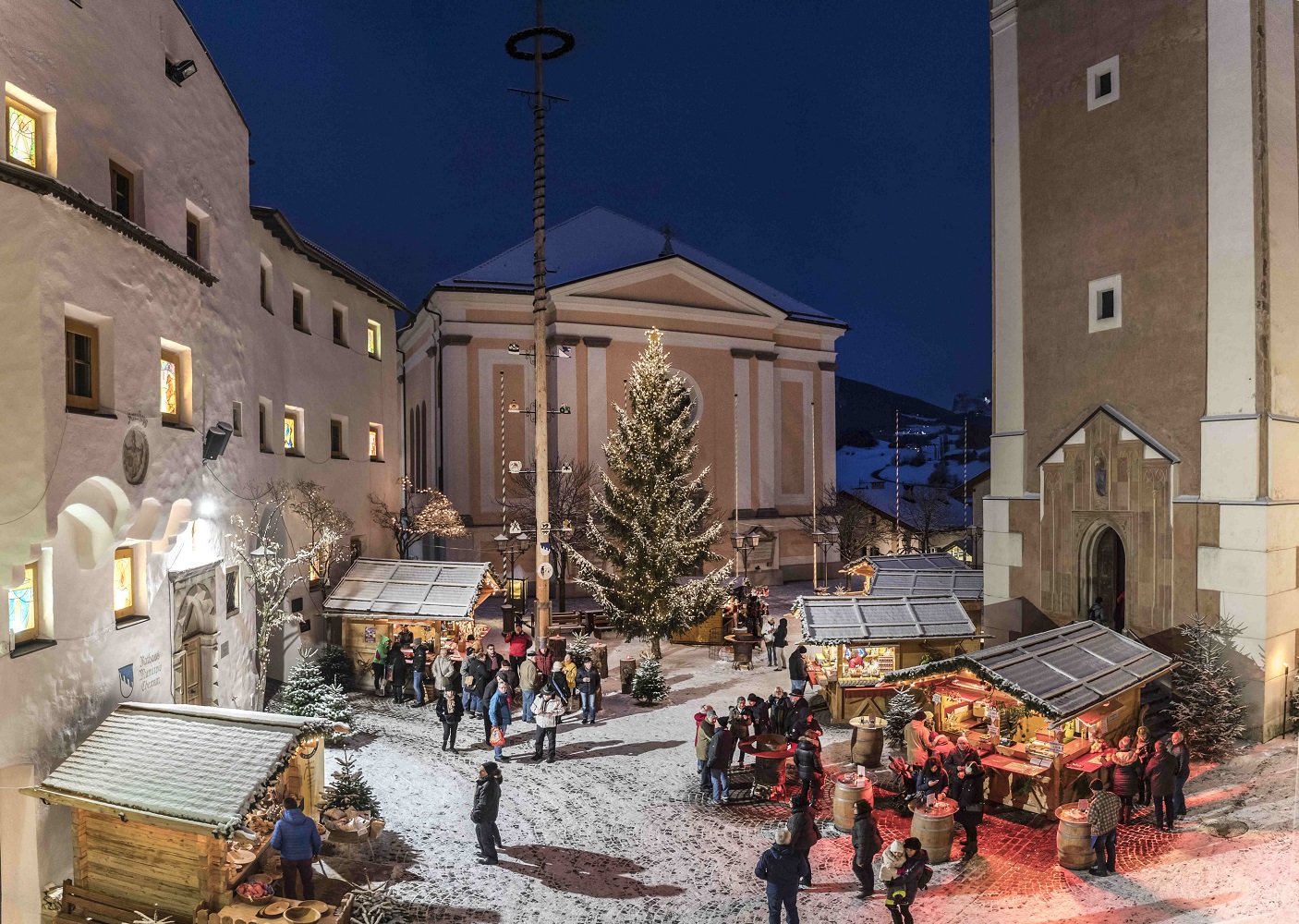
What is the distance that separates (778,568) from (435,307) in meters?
20.2

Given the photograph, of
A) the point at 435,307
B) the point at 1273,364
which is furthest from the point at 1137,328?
the point at 435,307

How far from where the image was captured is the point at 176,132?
45.1 feet

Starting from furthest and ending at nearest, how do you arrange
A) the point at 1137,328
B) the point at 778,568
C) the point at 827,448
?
the point at 827,448 → the point at 778,568 → the point at 1137,328

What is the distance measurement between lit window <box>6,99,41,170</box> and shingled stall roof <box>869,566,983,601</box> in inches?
789

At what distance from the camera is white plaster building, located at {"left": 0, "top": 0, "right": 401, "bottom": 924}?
9461 mm

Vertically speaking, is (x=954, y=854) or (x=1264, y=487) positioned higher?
(x=1264, y=487)

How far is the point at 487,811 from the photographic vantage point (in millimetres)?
11758

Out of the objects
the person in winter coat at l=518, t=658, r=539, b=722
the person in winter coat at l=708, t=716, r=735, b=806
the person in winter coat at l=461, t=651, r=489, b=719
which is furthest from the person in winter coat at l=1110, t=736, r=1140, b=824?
the person in winter coat at l=461, t=651, r=489, b=719

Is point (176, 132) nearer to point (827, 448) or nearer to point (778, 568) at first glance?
point (778, 568)

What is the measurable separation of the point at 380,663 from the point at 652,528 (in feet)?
27.7

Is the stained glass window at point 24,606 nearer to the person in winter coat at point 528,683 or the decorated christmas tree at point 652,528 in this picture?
the person in winter coat at point 528,683

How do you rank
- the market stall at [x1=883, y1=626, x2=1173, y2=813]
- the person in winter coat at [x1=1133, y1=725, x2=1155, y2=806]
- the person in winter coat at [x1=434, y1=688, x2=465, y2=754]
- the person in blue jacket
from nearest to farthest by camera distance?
the market stall at [x1=883, y1=626, x2=1173, y2=813]
the person in winter coat at [x1=1133, y1=725, x2=1155, y2=806]
the person in blue jacket
the person in winter coat at [x1=434, y1=688, x2=465, y2=754]

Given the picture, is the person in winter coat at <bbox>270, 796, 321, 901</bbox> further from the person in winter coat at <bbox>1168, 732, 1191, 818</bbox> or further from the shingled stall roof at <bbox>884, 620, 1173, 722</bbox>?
the person in winter coat at <bbox>1168, 732, 1191, 818</bbox>

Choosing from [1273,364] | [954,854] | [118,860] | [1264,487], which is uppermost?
[1273,364]
